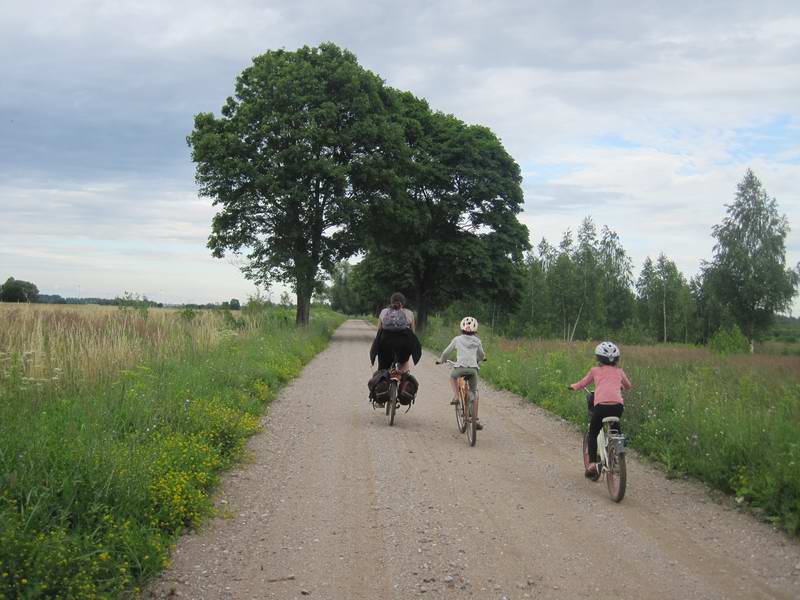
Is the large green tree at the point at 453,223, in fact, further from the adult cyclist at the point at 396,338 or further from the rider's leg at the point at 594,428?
the rider's leg at the point at 594,428

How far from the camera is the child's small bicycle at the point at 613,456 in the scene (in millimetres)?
6469

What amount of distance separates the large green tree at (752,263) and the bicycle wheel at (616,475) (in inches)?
1916

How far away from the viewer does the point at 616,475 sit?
21.6 feet

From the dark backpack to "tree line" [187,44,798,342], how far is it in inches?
837

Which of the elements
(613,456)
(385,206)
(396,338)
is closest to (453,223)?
(385,206)

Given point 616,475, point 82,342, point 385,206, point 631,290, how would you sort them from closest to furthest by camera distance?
1. point 616,475
2. point 82,342
3. point 385,206
4. point 631,290

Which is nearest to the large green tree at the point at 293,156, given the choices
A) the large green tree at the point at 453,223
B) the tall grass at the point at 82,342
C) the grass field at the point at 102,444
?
the large green tree at the point at 453,223

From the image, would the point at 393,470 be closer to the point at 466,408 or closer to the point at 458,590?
the point at 466,408

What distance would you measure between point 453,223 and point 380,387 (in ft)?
99.5

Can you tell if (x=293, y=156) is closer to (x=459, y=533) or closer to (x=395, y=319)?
(x=395, y=319)

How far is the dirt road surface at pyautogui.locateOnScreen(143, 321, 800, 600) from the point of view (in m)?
4.45

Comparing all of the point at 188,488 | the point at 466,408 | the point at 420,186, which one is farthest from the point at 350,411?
the point at 420,186

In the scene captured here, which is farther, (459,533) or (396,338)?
(396,338)

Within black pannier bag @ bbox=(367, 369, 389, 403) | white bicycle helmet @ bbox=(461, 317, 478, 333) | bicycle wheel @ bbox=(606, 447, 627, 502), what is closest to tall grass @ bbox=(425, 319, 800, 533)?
bicycle wheel @ bbox=(606, 447, 627, 502)
